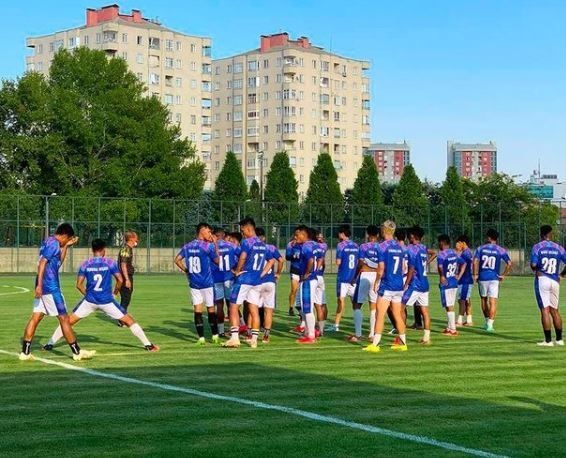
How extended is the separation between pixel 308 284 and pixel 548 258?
4.29m

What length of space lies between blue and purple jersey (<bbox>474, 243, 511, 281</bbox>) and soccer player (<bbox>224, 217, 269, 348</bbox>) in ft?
21.7

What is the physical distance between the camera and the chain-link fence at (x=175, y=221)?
59.6 metres

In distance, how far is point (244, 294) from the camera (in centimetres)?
1761

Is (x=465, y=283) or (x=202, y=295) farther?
(x=465, y=283)

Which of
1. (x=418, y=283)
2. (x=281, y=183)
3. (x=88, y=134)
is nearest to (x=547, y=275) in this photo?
(x=418, y=283)

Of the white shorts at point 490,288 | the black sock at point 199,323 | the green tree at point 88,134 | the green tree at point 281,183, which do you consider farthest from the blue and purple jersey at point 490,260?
the green tree at point 281,183

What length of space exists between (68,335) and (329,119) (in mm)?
131459

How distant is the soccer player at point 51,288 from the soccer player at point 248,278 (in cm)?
306

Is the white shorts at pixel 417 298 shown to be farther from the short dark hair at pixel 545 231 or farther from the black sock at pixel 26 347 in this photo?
the black sock at pixel 26 347

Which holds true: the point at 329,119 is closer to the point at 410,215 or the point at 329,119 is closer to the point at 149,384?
the point at 410,215

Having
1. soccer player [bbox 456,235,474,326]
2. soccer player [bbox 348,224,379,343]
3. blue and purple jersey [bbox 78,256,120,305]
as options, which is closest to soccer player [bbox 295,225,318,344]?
soccer player [bbox 348,224,379,343]

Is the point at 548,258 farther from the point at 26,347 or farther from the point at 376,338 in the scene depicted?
the point at 26,347

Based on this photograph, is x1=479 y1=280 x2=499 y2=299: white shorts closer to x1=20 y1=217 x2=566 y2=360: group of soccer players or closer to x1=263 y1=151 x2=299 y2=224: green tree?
x1=20 y1=217 x2=566 y2=360: group of soccer players

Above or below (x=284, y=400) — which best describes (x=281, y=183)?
above
